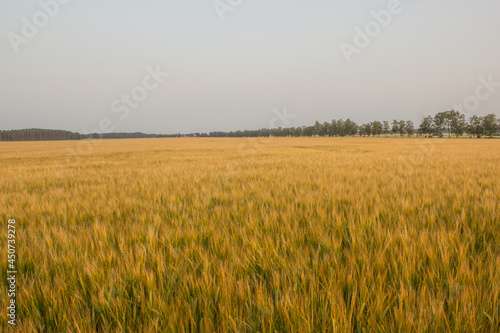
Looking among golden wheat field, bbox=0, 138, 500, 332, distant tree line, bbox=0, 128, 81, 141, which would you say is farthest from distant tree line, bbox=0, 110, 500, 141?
golden wheat field, bbox=0, 138, 500, 332

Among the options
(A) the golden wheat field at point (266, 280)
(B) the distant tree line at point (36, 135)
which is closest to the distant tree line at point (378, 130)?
(B) the distant tree line at point (36, 135)

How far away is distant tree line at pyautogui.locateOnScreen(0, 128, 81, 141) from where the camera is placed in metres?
115

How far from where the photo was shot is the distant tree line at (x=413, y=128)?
8425 centimetres

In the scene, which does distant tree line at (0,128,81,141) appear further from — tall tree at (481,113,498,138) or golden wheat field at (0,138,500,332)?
tall tree at (481,113,498,138)

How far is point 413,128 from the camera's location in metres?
114

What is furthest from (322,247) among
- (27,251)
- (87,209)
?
(87,209)

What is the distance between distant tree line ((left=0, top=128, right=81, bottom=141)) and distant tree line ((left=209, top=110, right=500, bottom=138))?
354 ft

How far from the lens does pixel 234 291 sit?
1.21 metres

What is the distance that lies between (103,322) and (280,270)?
1.01 metres

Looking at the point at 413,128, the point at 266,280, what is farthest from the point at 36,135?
the point at 413,128

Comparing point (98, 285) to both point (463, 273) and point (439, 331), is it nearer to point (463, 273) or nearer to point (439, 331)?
point (439, 331)

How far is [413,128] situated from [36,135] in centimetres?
21095

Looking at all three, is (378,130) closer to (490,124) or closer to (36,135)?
(490,124)

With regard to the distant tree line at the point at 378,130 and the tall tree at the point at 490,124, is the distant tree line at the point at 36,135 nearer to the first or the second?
the distant tree line at the point at 378,130
